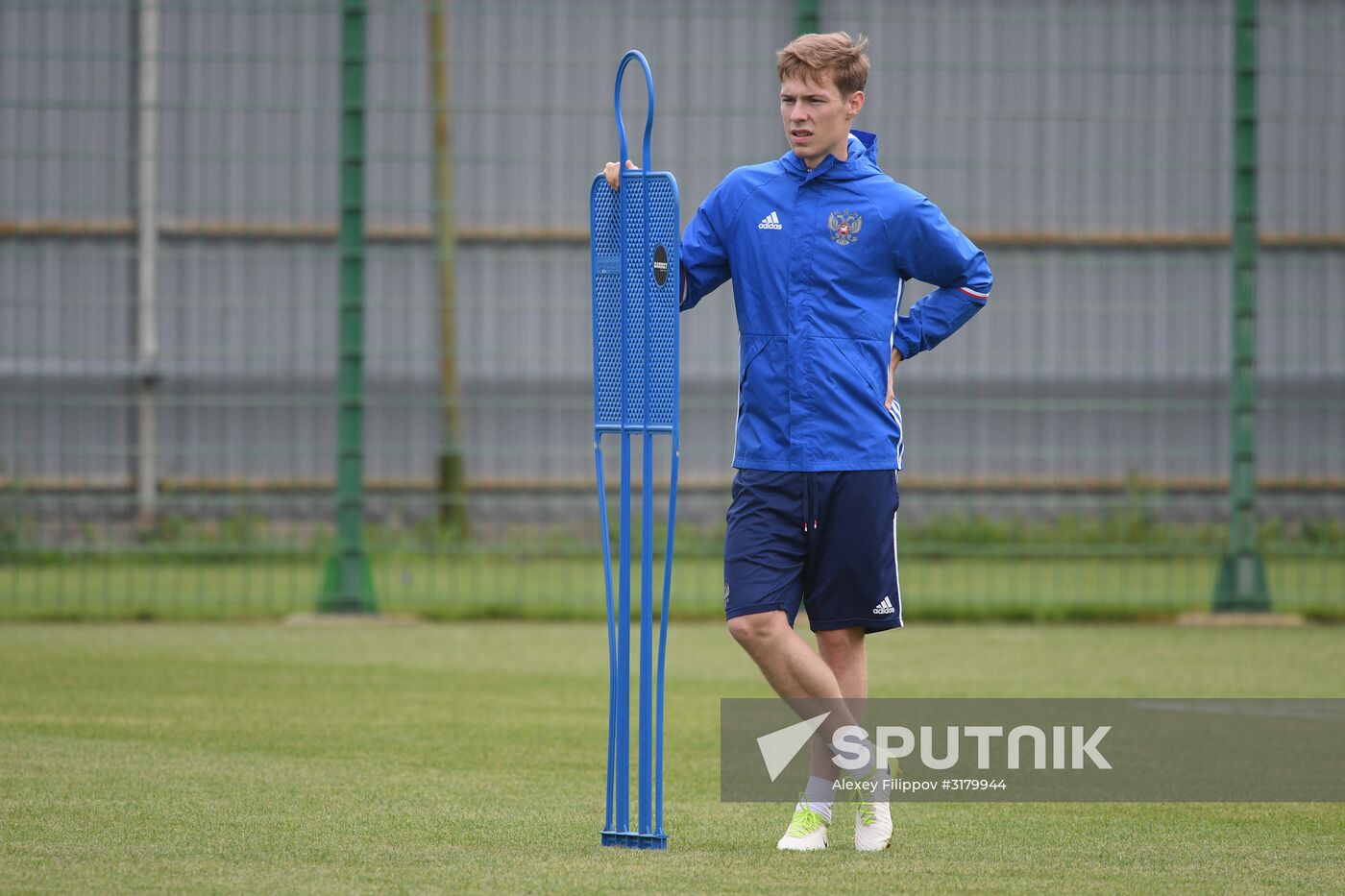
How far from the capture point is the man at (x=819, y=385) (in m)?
4.20

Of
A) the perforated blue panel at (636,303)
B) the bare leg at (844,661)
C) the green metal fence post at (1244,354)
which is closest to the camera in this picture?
the perforated blue panel at (636,303)

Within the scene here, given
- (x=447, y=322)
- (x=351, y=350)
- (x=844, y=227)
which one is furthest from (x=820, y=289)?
(x=351, y=350)

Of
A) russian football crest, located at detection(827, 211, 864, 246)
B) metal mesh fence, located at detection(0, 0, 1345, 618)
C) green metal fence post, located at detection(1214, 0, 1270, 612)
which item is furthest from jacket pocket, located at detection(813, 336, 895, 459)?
green metal fence post, located at detection(1214, 0, 1270, 612)

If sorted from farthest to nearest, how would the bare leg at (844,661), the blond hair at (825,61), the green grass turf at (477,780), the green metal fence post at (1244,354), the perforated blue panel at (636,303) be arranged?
the green metal fence post at (1244,354), the bare leg at (844,661), the blond hair at (825,61), the perforated blue panel at (636,303), the green grass turf at (477,780)

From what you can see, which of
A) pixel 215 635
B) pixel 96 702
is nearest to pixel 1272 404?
pixel 215 635

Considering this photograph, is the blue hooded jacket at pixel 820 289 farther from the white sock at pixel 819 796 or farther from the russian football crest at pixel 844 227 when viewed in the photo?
the white sock at pixel 819 796

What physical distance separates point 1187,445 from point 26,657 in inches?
216

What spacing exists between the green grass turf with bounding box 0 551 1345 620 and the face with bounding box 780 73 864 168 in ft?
17.3

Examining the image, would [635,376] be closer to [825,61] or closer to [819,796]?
[825,61]

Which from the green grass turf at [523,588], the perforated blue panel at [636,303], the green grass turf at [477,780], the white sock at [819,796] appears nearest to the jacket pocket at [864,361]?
the perforated blue panel at [636,303]

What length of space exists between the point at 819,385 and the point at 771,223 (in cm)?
37

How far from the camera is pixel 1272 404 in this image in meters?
9.47

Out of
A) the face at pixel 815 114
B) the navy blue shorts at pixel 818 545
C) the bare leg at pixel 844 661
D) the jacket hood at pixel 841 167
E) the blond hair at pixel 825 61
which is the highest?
the blond hair at pixel 825 61

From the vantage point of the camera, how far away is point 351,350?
9.34 metres
